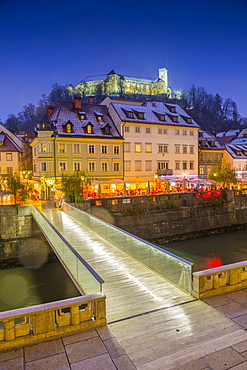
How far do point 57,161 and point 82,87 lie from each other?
98402 millimetres

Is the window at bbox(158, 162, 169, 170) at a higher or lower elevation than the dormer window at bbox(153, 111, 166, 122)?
lower

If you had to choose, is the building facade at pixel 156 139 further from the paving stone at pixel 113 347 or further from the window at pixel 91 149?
the paving stone at pixel 113 347

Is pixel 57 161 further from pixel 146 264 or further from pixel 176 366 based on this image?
pixel 176 366

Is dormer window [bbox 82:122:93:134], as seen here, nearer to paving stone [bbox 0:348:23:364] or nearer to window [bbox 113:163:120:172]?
window [bbox 113:163:120:172]

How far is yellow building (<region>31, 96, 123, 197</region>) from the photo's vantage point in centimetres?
3559

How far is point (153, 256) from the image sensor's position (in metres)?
9.98

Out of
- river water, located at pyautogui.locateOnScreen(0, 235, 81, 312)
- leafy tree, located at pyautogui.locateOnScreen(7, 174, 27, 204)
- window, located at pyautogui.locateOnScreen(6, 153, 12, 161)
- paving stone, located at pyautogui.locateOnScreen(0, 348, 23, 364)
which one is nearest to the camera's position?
paving stone, located at pyautogui.locateOnScreen(0, 348, 23, 364)

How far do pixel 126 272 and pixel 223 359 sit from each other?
208 inches

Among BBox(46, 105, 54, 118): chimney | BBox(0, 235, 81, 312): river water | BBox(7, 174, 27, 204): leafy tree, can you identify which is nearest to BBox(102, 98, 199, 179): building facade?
BBox(46, 105, 54, 118): chimney

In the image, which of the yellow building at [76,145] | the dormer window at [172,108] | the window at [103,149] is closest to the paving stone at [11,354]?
the yellow building at [76,145]

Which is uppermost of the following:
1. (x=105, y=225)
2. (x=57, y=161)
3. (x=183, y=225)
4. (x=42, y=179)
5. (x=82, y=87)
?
(x=82, y=87)

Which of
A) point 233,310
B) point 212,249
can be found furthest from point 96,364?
point 212,249

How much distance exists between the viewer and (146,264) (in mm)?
10648

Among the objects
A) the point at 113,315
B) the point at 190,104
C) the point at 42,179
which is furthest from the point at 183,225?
the point at 190,104
